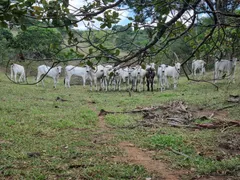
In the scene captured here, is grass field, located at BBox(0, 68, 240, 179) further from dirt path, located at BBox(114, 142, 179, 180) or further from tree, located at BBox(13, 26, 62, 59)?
tree, located at BBox(13, 26, 62, 59)

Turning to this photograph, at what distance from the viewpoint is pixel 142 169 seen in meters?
4.59

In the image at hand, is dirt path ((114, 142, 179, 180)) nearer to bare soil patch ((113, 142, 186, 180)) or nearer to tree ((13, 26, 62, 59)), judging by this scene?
bare soil patch ((113, 142, 186, 180))

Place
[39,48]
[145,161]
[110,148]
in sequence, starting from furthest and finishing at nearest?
[39,48] → [110,148] → [145,161]

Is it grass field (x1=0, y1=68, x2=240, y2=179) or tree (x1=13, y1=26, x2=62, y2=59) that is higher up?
tree (x1=13, y1=26, x2=62, y2=59)

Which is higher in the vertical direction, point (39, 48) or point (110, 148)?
point (39, 48)

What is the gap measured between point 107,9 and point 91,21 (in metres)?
0.21

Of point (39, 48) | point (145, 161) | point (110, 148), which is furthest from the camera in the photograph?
point (39, 48)

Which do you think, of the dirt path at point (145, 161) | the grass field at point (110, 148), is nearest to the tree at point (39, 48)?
the grass field at point (110, 148)

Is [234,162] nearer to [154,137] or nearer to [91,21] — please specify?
[154,137]

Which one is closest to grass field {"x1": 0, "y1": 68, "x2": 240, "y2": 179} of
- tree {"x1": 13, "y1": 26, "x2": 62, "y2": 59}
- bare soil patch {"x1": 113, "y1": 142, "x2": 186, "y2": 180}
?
bare soil patch {"x1": 113, "y1": 142, "x2": 186, "y2": 180}

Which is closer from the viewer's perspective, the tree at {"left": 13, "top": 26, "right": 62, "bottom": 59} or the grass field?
the tree at {"left": 13, "top": 26, "right": 62, "bottom": 59}

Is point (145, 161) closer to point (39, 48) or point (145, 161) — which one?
point (145, 161)

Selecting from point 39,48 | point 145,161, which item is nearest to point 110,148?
point 145,161

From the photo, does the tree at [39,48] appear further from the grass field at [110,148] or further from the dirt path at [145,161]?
the dirt path at [145,161]
